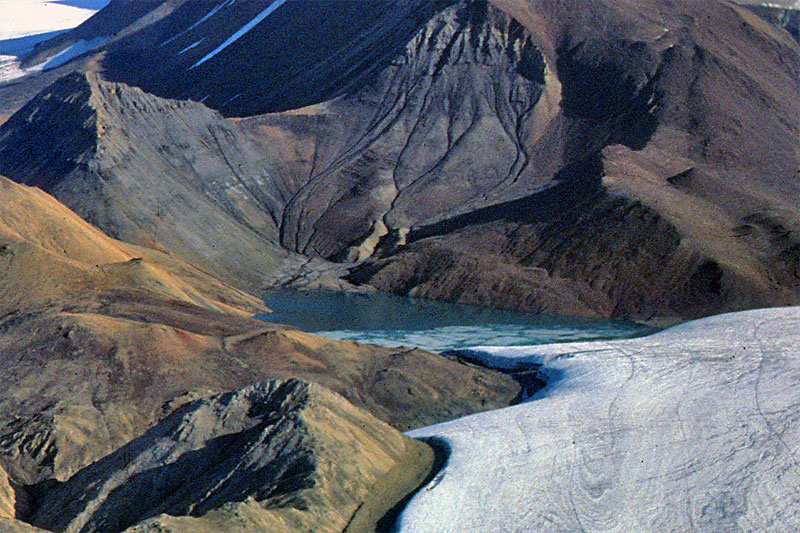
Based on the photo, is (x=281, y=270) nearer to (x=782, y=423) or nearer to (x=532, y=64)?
(x=532, y=64)

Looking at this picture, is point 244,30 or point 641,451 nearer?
point 641,451

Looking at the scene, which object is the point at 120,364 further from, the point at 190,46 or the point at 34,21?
the point at 34,21

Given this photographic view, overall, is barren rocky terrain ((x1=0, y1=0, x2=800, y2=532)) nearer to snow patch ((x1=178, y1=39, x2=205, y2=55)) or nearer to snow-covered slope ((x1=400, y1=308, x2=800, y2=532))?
snow-covered slope ((x1=400, y1=308, x2=800, y2=532))

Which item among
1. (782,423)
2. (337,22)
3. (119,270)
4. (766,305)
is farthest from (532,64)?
(782,423)

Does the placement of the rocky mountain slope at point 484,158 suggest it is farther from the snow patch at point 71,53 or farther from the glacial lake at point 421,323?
the snow patch at point 71,53

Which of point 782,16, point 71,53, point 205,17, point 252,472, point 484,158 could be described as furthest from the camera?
point 71,53

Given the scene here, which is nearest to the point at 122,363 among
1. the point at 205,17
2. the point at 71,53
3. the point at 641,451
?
the point at 641,451

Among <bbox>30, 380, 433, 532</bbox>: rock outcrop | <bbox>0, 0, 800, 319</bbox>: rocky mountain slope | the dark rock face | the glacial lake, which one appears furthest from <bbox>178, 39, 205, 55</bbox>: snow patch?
<bbox>30, 380, 433, 532</bbox>: rock outcrop
